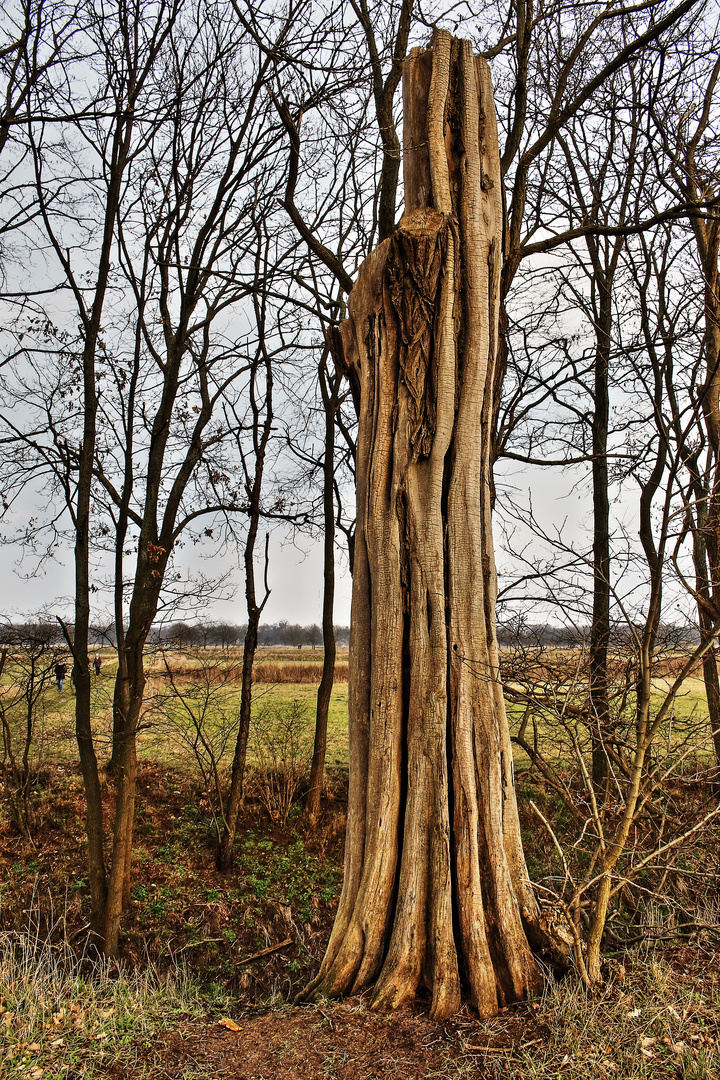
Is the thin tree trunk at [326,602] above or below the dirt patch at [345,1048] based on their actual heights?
above

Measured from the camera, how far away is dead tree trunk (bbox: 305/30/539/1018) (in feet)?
12.0

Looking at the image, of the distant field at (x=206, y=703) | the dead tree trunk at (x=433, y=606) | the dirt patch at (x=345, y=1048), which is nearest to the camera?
the dirt patch at (x=345, y=1048)

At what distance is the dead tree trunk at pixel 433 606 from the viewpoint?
3672 mm

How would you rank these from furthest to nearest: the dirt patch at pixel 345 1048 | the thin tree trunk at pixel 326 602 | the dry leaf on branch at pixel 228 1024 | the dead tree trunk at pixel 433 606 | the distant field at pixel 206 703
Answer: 1. the thin tree trunk at pixel 326 602
2. the distant field at pixel 206 703
3. the dead tree trunk at pixel 433 606
4. the dry leaf on branch at pixel 228 1024
5. the dirt patch at pixel 345 1048

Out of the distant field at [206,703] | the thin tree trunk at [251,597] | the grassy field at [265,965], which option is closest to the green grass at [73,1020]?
the grassy field at [265,965]

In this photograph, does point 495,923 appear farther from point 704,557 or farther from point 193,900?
point 704,557

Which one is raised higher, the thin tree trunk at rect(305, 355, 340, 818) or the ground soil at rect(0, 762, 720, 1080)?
the thin tree trunk at rect(305, 355, 340, 818)

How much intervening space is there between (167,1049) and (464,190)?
203 inches

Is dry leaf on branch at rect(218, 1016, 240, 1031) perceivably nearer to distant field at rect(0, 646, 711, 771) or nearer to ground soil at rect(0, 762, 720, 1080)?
ground soil at rect(0, 762, 720, 1080)

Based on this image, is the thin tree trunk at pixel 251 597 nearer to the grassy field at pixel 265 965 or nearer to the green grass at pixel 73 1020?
the grassy field at pixel 265 965

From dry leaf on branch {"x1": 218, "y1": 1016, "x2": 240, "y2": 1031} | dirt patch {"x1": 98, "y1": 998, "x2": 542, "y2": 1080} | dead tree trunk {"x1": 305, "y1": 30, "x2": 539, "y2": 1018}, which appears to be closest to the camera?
dirt patch {"x1": 98, "y1": 998, "x2": 542, "y2": 1080}

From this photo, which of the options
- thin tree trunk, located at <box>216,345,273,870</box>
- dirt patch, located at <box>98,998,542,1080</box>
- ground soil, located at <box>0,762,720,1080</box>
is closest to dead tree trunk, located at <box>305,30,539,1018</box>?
dirt patch, located at <box>98,998,542,1080</box>

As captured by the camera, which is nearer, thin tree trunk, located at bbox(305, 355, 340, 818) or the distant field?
the distant field

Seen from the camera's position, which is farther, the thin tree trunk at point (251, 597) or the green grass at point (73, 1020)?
the thin tree trunk at point (251, 597)
